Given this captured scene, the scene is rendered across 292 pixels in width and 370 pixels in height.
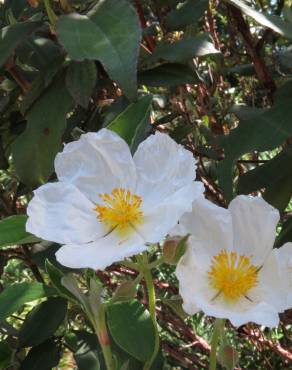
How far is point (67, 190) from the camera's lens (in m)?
0.82

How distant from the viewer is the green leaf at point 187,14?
130 centimetres

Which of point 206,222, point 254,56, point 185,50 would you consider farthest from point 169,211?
point 254,56

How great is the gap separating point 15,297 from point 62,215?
0.44ft

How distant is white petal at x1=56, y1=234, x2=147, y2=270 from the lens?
0.69 metres

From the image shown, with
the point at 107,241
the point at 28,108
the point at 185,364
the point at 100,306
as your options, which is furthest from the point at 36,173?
the point at 185,364

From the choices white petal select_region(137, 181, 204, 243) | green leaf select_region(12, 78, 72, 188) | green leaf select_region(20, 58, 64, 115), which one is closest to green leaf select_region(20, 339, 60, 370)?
green leaf select_region(12, 78, 72, 188)

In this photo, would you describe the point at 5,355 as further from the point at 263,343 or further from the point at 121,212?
the point at 263,343

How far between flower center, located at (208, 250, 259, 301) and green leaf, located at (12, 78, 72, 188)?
0.42 metres

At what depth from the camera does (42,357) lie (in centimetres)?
124

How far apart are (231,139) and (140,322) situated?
44 cm

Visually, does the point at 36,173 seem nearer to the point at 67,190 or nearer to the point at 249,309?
the point at 67,190

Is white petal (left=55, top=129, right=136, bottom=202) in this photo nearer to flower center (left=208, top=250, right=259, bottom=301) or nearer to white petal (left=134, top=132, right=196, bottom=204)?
white petal (left=134, top=132, right=196, bottom=204)

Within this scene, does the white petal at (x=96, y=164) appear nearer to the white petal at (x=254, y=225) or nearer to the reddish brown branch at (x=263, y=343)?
the white petal at (x=254, y=225)

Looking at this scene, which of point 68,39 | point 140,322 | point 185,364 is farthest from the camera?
point 185,364
